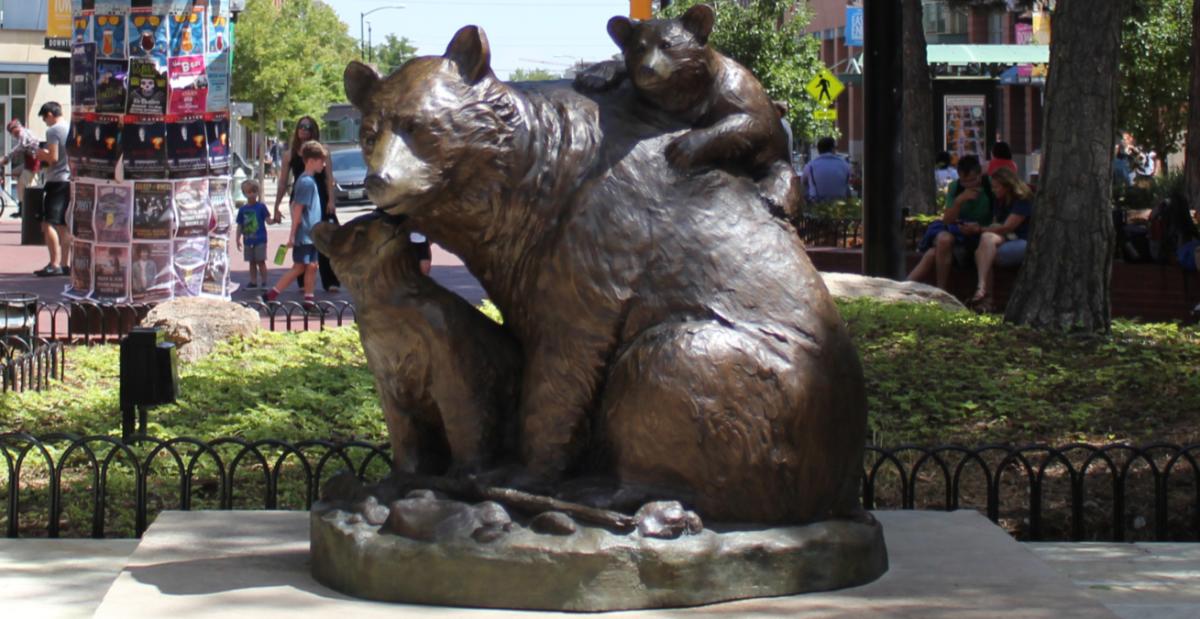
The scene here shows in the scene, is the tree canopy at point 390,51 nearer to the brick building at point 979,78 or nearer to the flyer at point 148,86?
the brick building at point 979,78

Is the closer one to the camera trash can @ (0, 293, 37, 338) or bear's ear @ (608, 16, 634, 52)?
bear's ear @ (608, 16, 634, 52)

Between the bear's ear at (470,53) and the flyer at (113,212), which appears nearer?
the bear's ear at (470,53)

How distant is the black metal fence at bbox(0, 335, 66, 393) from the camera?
922 centimetres

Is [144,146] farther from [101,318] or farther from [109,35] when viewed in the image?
Result: [101,318]

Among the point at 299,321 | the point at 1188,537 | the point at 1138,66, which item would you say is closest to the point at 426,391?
the point at 1188,537

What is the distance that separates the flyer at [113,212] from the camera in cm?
1202

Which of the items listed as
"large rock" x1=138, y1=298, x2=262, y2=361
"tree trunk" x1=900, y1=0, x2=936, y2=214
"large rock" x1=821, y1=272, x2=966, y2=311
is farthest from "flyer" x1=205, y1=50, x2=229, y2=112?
"tree trunk" x1=900, y1=0, x2=936, y2=214

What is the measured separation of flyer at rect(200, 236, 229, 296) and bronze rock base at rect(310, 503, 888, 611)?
8.70 metres

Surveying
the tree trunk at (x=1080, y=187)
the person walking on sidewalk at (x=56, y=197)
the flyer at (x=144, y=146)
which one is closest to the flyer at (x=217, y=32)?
the flyer at (x=144, y=146)

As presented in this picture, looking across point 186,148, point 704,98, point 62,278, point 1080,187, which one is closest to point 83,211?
point 186,148

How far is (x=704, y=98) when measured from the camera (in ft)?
14.3

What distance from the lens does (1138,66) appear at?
27.0 meters

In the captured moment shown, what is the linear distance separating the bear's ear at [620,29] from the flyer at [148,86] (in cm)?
836

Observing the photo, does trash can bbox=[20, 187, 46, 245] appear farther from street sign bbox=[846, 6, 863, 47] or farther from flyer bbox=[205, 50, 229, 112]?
street sign bbox=[846, 6, 863, 47]
